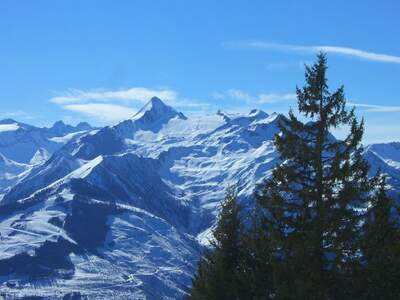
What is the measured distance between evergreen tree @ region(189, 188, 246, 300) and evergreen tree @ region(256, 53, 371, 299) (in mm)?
5995

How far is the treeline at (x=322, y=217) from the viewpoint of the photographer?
32.2 metres

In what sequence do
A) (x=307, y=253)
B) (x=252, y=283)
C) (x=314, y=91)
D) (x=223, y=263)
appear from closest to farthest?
1. (x=307, y=253)
2. (x=314, y=91)
3. (x=252, y=283)
4. (x=223, y=263)

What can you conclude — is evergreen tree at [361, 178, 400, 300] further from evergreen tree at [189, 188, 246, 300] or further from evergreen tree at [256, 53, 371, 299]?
evergreen tree at [189, 188, 246, 300]

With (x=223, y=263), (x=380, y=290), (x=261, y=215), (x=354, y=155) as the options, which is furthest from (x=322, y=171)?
(x=223, y=263)

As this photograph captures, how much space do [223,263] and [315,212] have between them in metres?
9.55

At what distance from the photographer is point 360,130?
109ft

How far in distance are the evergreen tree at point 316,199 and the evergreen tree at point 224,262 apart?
5995mm

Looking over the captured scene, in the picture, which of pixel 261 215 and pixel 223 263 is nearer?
pixel 261 215

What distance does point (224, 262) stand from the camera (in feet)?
135

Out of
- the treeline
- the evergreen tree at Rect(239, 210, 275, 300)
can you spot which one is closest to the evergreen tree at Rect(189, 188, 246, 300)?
the evergreen tree at Rect(239, 210, 275, 300)

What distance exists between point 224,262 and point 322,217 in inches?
417

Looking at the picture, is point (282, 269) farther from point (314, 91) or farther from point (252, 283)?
point (314, 91)

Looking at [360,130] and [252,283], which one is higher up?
[360,130]

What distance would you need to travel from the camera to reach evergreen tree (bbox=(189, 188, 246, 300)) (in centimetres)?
3988
